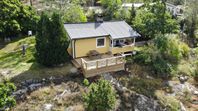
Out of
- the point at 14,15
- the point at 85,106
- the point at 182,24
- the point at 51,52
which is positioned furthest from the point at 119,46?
the point at 182,24

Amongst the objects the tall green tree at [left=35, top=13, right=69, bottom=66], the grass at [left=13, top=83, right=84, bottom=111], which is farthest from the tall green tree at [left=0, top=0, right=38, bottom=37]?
the grass at [left=13, top=83, right=84, bottom=111]

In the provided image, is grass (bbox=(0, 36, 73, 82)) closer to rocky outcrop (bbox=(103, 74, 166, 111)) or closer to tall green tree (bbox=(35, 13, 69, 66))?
tall green tree (bbox=(35, 13, 69, 66))

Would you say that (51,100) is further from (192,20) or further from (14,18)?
(192,20)

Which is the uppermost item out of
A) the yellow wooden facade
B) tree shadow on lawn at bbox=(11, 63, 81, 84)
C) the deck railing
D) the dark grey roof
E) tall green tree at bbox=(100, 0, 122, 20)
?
tall green tree at bbox=(100, 0, 122, 20)

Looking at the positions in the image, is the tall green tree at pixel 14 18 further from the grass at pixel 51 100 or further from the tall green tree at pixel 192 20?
the tall green tree at pixel 192 20

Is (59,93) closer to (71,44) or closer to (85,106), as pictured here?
(85,106)

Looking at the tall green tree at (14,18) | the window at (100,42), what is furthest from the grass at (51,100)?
the tall green tree at (14,18)

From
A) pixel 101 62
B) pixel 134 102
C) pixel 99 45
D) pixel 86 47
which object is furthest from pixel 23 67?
pixel 134 102
